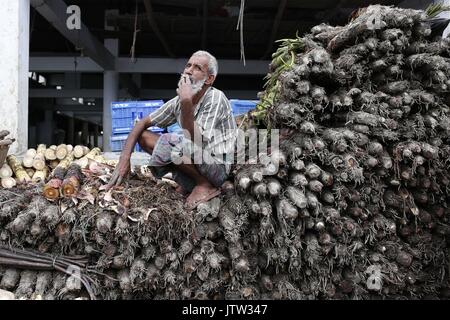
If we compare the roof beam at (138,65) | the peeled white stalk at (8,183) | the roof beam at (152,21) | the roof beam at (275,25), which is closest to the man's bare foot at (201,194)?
the peeled white stalk at (8,183)

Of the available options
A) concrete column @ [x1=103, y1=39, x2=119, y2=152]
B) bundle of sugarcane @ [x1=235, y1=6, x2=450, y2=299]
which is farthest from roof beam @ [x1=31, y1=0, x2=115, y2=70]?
bundle of sugarcane @ [x1=235, y1=6, x2=450, y2=299]

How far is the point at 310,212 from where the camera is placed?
2828 mm

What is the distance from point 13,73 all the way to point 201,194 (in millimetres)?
3755

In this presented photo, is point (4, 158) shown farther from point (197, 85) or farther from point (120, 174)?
point (197, 85)

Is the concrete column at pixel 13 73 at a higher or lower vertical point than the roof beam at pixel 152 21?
lower

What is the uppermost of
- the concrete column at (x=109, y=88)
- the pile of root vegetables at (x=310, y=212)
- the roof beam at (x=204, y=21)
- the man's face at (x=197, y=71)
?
the roof beam at (x=204, y=21)

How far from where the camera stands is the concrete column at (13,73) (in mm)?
5422

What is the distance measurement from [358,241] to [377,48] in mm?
1356

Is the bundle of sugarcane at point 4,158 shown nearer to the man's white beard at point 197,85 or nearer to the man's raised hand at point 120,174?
the man's raised hand at point 120,174

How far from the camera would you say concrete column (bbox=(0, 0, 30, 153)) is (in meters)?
5.42

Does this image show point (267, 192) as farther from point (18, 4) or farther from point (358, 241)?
point (18, 4)

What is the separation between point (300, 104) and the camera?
2.96m

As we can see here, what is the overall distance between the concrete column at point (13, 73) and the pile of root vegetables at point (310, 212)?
272 cm
